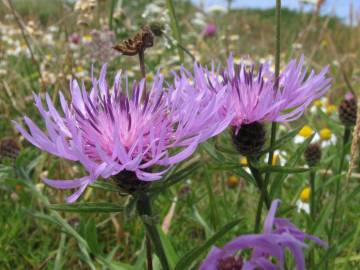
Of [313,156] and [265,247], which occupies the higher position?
[265,247]

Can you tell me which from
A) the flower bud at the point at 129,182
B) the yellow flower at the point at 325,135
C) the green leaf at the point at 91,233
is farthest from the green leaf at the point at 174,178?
the yellow flower at the point at 325,135

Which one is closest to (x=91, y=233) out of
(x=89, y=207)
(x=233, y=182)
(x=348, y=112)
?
(x=89, y=207)

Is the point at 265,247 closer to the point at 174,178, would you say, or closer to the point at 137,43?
the point at 174,178

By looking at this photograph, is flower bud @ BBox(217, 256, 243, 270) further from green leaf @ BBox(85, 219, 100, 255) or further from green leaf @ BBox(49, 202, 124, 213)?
green leaf @ BBox(85, 219, 100, 255)

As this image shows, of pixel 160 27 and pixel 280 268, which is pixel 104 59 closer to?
pixel 160 27

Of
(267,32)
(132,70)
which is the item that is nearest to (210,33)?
(132,70)
